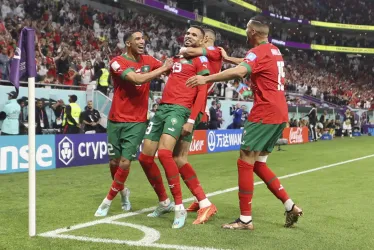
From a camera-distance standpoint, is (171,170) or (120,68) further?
(120,68)

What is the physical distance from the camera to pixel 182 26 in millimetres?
38938

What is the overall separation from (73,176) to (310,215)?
5.91m

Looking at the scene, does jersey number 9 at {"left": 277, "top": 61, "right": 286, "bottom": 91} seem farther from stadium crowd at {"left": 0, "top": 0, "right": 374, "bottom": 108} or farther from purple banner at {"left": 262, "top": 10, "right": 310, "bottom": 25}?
purple banner at {"left": 262, "top": 10, "right": 310, "bottom": 25}

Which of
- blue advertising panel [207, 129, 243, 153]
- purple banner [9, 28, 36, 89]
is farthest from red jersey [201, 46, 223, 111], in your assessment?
blue advertising panel [207, 129, 243, 153]

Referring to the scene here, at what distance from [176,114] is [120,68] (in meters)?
0.93

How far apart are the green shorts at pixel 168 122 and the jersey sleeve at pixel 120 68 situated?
0.57 m

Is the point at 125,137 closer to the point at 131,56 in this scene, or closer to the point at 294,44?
the point at 131,56

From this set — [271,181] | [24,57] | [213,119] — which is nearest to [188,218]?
[271,181]

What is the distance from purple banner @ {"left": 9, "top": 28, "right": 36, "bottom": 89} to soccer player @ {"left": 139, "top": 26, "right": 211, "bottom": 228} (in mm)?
1590

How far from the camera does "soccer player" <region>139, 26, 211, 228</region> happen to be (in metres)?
5.28

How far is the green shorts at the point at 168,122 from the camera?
5.30m

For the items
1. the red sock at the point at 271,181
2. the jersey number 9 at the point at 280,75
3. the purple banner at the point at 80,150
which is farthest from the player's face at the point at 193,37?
the purple banner at the point at 80,150

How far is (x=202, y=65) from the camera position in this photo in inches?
215

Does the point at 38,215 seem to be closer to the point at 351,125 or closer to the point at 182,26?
the point at 351,125
